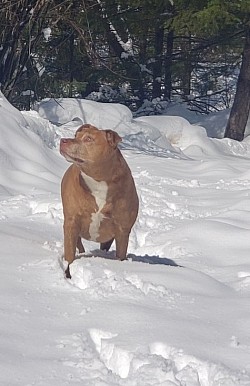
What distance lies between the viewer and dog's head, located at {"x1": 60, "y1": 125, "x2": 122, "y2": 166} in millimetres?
4234

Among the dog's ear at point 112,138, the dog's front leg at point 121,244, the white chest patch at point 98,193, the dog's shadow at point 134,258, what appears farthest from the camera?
the dog's shadow at point 134,258

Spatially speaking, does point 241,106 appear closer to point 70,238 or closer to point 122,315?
point 70,238

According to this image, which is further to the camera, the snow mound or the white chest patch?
the snow mound

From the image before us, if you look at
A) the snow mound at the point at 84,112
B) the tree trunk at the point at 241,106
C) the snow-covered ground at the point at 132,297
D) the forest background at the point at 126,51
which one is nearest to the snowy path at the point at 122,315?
the snow-covered ground at the point at 132,297

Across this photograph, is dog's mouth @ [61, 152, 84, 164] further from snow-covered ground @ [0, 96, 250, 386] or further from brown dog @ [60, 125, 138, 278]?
snow-covered ground @ [0, 96, 250, 386]

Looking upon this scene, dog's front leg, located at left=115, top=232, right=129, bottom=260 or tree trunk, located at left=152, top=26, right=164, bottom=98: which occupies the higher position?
dog's front leg, located at left=115, top=232, right=129, bottom=260

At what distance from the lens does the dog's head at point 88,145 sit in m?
4.23

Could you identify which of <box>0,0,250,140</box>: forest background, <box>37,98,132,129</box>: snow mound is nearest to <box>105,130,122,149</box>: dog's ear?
<box>0,0,250,140</box>: forest background

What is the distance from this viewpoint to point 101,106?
14.2 meters

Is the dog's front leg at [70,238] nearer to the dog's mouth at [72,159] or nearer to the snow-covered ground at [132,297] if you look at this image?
the snow-covered ground at [132,297]

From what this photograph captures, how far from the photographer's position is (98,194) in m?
4.52

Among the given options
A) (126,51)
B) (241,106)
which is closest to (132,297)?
(241,106)

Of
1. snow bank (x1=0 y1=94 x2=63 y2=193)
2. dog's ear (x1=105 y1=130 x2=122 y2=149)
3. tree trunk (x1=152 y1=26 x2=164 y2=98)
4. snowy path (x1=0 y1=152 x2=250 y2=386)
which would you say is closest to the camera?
snowy path (x1=0 y1=152 x2=250 y2=386)

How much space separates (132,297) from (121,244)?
0.75 m
